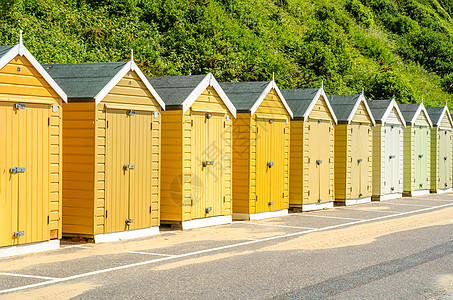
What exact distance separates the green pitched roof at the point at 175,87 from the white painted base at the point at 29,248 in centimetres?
450

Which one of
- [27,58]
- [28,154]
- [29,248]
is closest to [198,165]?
[28,154]

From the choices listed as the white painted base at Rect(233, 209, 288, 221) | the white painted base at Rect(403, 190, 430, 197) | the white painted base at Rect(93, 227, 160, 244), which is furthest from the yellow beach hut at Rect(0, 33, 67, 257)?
the white painted base at Rect(403, 190, 430, 197)

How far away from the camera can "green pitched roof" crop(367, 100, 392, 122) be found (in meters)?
24.5

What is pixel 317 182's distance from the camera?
2075 centimetres

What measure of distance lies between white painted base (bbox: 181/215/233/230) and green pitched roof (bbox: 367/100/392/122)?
9.83m

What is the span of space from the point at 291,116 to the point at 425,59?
41025mm

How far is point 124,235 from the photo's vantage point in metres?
13.4

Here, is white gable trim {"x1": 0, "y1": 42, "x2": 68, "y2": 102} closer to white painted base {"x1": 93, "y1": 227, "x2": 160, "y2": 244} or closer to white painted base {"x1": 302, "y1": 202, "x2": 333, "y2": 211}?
white painted base {"x1": 93, "y1": 227, "x2": 160, "y2": 244}

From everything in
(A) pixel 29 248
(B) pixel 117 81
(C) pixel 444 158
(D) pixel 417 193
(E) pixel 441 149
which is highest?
(B) pixel 117 81

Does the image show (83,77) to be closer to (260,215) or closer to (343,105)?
(260,215)

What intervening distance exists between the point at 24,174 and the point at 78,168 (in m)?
A: 1.63

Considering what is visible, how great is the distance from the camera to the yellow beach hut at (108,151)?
1273 cm

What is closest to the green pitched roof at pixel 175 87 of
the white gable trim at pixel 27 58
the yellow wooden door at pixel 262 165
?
the yellow wooden door at pixel 262 165

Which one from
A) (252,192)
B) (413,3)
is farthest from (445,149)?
(413,3)
